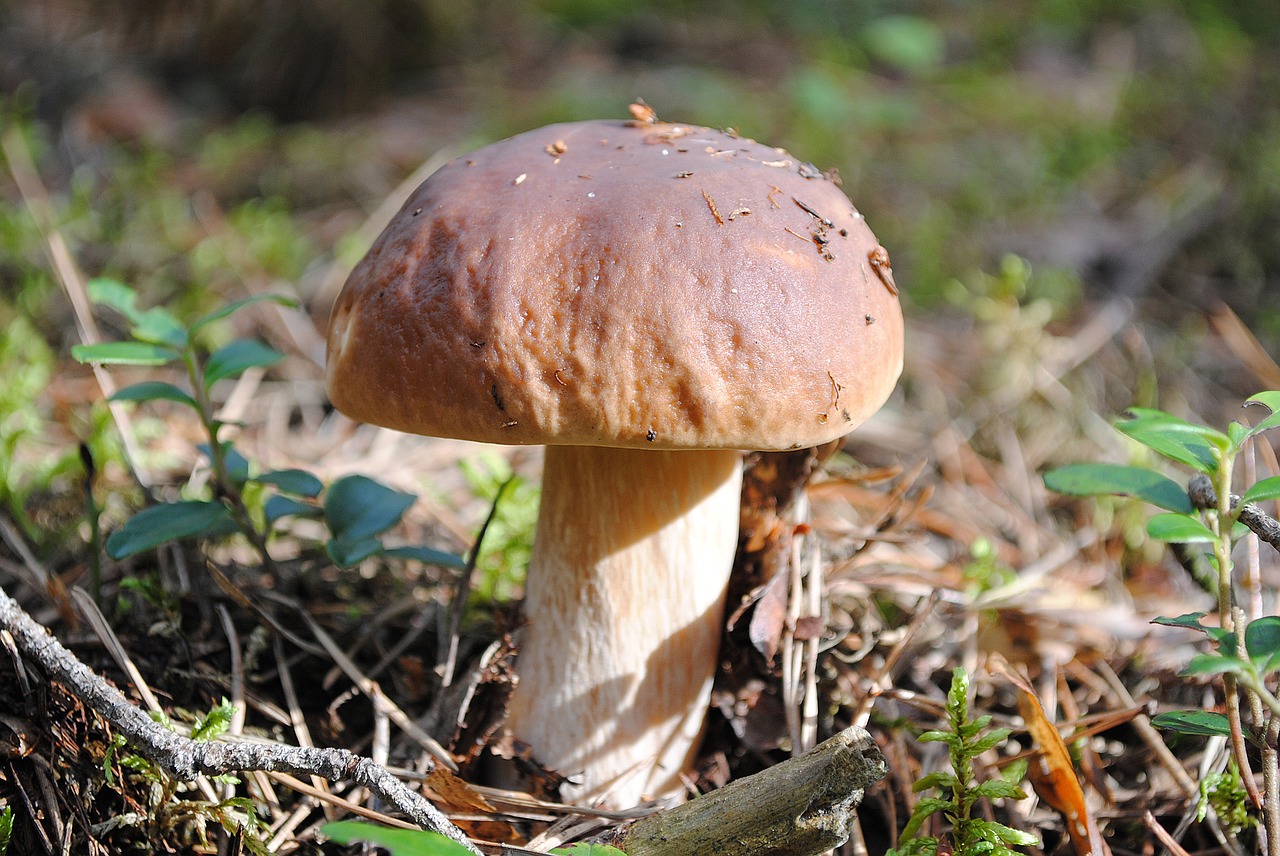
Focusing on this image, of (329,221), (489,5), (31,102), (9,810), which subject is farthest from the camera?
(489,5)

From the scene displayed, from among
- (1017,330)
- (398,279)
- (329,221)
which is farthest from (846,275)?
(329,221)

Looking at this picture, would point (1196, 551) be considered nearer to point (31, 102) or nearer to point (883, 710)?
point (883, 710)

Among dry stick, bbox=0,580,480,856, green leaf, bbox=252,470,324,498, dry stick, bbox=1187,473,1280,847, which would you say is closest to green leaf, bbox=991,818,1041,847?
dry stick, bbox=1187,473,1280,847

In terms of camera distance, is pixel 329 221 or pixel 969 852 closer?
pixel 969 852

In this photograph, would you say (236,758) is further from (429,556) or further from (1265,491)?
(1265,491)

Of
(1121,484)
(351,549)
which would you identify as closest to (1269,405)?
(1121,484)

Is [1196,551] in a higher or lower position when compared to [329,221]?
lower

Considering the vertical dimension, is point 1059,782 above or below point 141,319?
below

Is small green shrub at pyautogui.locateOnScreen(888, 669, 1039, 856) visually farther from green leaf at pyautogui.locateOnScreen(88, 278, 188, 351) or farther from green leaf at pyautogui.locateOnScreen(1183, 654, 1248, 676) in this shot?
green leaf at pyautogui.locateOnScreen(88, 278, 188, 351)
